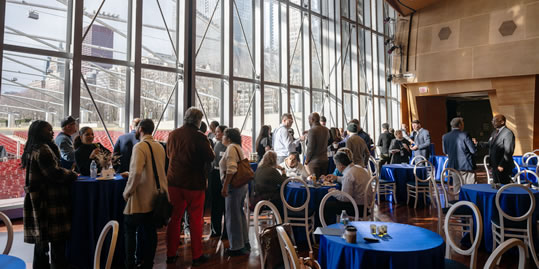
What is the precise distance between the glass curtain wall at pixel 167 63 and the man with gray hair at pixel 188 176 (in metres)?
2.94

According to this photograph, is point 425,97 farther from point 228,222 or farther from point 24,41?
point 24,41

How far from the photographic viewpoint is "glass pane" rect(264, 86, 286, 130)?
834 cm

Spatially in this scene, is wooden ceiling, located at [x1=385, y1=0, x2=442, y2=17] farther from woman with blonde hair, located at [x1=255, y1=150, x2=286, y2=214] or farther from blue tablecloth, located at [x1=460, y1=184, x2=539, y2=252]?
woman with blonde hair, located at [x1=255, y1=150, x2=286, y2=214]

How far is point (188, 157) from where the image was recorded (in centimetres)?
322

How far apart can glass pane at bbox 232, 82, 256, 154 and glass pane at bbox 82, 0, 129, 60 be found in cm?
267

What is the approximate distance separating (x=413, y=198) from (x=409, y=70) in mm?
8190

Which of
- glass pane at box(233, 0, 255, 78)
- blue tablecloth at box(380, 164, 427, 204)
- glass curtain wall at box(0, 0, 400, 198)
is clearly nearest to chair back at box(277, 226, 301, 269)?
glass curtain wall at box(0, 0, 400, 198)

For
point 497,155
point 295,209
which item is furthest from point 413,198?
point 295,209

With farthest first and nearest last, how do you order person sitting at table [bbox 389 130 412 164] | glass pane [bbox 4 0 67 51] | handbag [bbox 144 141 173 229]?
person sitting at table [bbox 389 130 412 164] < glass pane [bbox 4 0 67 51] < handbag [bbox 144 141 173 229]

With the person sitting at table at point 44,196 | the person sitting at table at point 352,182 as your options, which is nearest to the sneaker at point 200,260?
the person sitting at table at point 44,196

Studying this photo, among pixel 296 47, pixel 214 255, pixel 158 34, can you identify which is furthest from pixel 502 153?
pixel 158 34

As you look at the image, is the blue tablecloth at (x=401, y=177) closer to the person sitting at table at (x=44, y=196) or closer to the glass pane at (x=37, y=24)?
the person sitting at table at (x=44, y=196)

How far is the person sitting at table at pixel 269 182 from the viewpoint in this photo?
3.76m

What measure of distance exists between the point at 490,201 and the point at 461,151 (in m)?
A: 2.21
